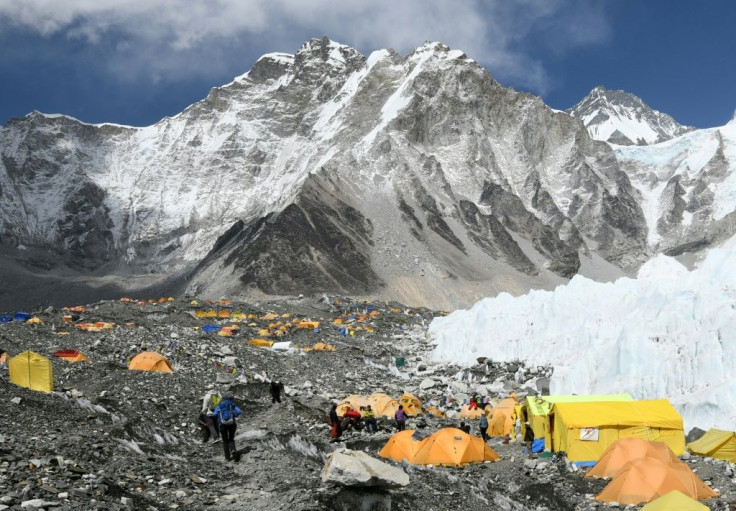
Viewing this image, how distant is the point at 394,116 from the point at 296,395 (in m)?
143

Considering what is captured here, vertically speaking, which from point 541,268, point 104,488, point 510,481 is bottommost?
point 510,481

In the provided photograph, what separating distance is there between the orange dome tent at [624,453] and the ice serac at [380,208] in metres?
86.4

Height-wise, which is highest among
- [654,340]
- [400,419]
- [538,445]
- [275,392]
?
[654,340]

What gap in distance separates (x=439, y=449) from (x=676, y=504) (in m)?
7.40

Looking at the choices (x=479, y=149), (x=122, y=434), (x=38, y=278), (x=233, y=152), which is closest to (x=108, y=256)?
→ (x=38, y=278)

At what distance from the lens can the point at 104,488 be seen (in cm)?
960

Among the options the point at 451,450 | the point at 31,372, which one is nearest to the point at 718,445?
the point at 451,450

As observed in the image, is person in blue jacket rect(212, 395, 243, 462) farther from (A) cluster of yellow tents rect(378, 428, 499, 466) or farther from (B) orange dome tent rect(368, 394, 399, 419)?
(B) orange dome tent rect(368, 394, 399, 419)

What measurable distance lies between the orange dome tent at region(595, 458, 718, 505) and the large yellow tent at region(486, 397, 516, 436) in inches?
306

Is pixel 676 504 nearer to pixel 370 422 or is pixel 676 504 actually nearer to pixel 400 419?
pixel 400 419

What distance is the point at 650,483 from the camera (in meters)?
13.6

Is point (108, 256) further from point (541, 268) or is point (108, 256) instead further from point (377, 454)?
point (377, 454)

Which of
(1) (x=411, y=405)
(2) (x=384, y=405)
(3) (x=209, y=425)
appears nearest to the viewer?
(3) (x=209, y=425)

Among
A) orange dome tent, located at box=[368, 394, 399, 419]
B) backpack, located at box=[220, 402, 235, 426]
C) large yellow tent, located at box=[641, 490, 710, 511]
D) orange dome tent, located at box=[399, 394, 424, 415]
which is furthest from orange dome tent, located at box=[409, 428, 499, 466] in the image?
large yellow tent, located at box=[641, 490, 710, 511]
